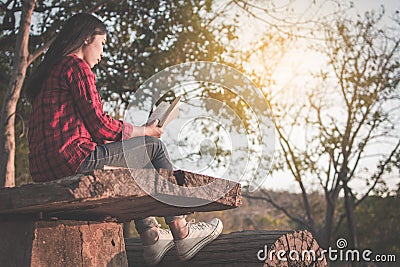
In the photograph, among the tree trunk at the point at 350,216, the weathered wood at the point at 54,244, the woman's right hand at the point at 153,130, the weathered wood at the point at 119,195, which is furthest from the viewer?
the tree trunk at the point at 350,216

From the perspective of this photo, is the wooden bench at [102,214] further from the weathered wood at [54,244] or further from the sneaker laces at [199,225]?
the sneaker laces at [199,225]

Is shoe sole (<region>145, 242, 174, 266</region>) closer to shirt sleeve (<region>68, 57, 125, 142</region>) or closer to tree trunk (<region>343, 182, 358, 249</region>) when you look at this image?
shirt sleeve (<region>68, 57, 125, 142</region>)

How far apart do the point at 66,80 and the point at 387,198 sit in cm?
909

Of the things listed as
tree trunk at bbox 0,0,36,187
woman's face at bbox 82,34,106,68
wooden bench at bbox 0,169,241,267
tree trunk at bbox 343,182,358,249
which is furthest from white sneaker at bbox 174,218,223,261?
tree trunk at bbox 343,182,358,249

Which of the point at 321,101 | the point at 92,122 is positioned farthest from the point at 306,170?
the point at 92,122

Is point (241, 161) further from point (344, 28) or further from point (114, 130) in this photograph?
point (344, 28)

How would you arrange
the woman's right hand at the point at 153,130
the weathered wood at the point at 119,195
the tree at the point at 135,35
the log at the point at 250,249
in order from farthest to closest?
the tree at the point at 135,35 → the log at the point at 250,249 → the woman's right hand at the point at 153,130 → the weathered wood at the point at 119,195

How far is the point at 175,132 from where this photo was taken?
303 cm

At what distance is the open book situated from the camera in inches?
113

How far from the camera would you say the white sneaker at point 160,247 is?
3.56 metres

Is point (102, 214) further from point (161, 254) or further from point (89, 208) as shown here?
point (161, 254)

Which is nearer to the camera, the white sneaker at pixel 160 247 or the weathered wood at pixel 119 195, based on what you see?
the weathered wood at pixel 119 195

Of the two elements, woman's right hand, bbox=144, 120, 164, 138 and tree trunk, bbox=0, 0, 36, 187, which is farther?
tree trunk, bbox=0, 0, 36, 187

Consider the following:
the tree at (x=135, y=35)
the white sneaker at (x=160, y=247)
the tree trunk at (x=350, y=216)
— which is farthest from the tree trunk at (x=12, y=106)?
the tree trunk at (x=350, y=216)
